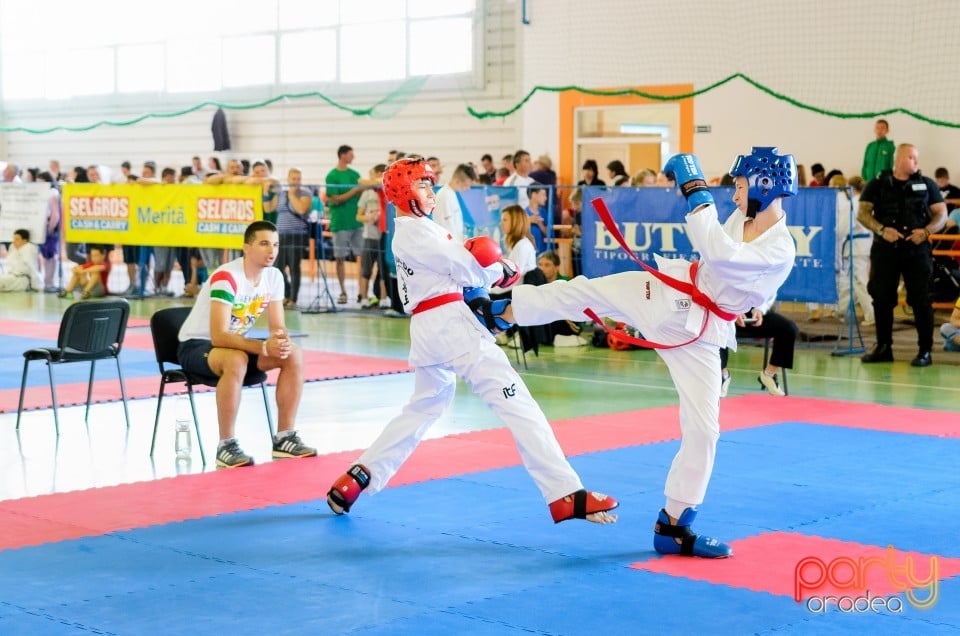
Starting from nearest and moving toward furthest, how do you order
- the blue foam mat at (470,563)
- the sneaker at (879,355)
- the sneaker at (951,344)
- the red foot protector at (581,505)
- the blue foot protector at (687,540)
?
the blue foam mat at (470,563) < the blue foot protector at (687,540) < the red foot protector at (581,505) < the sneaker at (879,355) < the sneaker at (951,344)

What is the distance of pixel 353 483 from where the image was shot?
538 cm

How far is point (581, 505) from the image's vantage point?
4953 millimetres

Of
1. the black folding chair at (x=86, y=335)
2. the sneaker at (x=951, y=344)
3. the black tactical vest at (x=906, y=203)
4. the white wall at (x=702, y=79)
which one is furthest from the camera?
the white wall at (x=702, y=79)

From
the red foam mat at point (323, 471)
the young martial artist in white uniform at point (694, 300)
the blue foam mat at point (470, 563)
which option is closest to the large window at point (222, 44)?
the red foam mat at point (323, 471)

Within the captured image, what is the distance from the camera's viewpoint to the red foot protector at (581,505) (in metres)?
4.95

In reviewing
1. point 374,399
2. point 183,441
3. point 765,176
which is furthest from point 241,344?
point 765,176

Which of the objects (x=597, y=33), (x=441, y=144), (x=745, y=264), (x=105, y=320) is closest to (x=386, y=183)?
(x=745, y=264)

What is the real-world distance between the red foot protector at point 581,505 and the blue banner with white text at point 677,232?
20.6ft

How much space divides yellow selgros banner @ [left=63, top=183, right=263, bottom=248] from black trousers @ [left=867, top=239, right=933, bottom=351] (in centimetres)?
713

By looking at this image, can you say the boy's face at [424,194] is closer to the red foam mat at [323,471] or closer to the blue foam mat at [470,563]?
the blue foam mat at [470,563]

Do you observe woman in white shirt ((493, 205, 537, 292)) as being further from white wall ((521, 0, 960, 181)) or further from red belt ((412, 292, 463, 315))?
white wall ((521, 0, 960, 181))

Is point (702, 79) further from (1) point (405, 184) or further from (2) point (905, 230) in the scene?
(1) point (405, 184)

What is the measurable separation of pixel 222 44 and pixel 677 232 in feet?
49.3

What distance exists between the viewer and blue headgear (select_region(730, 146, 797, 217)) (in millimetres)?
4672
